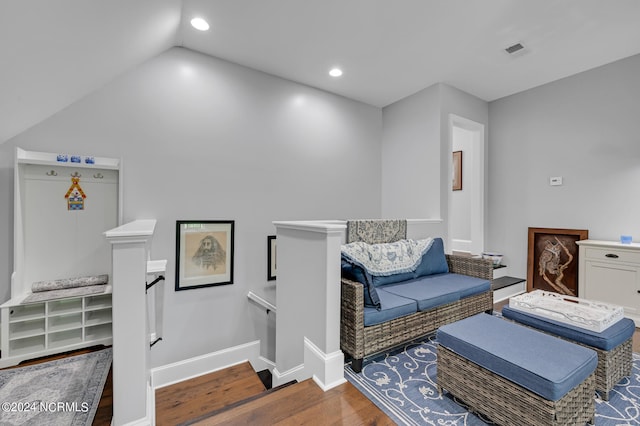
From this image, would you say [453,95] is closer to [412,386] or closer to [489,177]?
[489,177]

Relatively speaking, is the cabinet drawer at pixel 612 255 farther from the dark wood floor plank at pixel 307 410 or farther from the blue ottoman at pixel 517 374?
the dark wood floor plank at pixel 307 410

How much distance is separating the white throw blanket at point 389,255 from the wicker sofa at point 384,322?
0.23m

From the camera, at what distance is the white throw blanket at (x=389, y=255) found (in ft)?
9.17

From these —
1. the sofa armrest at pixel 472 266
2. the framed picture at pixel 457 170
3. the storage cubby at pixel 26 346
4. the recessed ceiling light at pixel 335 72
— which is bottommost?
the storage cubby at pixel 26 346

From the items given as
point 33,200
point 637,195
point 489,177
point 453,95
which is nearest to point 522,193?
point 489,177

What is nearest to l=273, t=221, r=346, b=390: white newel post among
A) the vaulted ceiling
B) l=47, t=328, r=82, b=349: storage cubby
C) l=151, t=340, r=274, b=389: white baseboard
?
l=151, t=340, r=274, b=389: white baseboard

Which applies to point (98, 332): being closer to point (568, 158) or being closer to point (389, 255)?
point (389, 255)

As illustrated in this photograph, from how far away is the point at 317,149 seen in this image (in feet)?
12.8

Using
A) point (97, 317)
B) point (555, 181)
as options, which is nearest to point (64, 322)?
point (97, 317)

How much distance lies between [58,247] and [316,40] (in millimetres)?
3062

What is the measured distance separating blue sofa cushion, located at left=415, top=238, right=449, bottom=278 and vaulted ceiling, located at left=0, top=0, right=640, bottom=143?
2197 mm

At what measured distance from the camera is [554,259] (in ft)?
12.3

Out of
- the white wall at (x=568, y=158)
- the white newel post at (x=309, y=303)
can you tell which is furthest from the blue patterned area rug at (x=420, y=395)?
the white wall at (x=568, y=158)

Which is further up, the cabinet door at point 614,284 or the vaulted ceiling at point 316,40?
the vaulted ceiling at point 316,40
